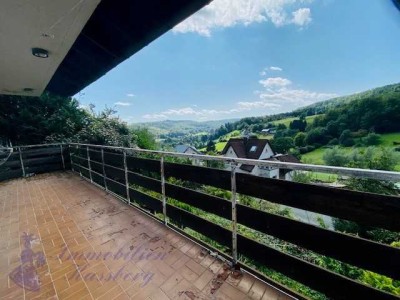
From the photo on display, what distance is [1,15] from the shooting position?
2465mm

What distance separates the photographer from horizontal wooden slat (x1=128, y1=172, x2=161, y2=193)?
3016 millimetres

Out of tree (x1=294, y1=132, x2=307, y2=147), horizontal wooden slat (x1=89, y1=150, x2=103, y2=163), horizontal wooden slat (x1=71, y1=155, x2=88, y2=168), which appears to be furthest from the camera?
tree (x1=294, y1=132, x2=307, y2=147)

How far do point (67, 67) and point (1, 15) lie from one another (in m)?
3.45

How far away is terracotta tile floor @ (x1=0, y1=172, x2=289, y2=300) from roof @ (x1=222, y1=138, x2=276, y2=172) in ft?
101

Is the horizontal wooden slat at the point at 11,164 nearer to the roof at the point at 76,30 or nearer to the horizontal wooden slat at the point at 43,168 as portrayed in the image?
the horizontal wooden slat at the point at 43,168

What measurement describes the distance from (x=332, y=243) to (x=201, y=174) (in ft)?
4.15

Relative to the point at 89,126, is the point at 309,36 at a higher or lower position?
higher

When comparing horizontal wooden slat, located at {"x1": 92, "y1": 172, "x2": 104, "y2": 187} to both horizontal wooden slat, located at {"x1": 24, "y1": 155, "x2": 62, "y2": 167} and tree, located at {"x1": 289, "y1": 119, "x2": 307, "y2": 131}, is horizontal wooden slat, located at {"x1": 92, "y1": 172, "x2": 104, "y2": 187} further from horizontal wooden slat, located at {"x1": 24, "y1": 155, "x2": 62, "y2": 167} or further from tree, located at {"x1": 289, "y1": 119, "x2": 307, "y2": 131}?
tree, located at {"x1": 289, "y1": 119, "x2": 307, "y2": 131}

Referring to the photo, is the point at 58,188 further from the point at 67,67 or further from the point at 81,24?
the point at 81,24

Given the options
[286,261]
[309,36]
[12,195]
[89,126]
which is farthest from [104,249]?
[309,36]

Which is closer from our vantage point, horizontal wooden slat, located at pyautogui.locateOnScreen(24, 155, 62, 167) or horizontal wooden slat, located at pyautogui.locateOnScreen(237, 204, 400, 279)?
horizontal wooden slat, located at pyautogui.locateOnScreen(237, 204, 400, 279)

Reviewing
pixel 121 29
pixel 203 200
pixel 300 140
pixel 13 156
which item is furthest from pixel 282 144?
pixel 203 200

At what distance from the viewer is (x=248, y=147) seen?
34719 mm

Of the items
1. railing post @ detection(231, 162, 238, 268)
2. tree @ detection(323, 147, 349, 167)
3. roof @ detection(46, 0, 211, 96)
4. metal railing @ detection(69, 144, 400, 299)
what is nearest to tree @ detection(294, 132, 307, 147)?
tree @ detection(323, 147, 349, 167)
